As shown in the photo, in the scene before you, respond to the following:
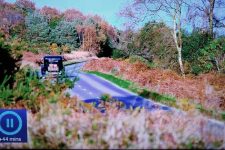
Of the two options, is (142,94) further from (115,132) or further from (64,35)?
(64,35)

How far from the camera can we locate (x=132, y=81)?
30562 mm

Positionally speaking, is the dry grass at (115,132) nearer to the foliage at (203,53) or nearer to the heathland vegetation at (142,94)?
the heathland vegetation at (142,94)

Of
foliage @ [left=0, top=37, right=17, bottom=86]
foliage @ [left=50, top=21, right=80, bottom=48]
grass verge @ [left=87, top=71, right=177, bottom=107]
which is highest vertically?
foliage @ [left=50, top=21, right=80, bottom=48]

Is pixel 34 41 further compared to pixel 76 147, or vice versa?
pixel 34 41

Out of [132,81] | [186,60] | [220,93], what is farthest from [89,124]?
[186,60]

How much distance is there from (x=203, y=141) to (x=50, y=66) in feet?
86.9

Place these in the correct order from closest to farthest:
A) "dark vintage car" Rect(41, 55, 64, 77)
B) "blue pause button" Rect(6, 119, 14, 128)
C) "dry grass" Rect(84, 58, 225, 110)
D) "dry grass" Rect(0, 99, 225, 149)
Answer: "dry grass" Rect(0, 99, 225, 149)
"blue pause button" Rect(6, 119, 14, 128)
"dry grass" Rect(84, 58, 225, 110)
"dark vintage car" Rect(41, 55, 64, 77)

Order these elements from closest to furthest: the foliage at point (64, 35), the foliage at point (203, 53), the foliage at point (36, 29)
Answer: the foliage at point (203, 53)
the foliage at point (36, 29)
the foliage at point (64, 35)

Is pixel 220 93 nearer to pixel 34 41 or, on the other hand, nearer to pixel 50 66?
pixel 50 66

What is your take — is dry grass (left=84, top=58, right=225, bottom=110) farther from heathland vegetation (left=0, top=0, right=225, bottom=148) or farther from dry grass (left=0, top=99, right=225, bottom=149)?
dry grass (left=0, top=99, right=225, bottom=149)

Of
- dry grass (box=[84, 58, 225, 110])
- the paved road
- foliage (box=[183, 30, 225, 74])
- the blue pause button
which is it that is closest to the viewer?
the blue pause button

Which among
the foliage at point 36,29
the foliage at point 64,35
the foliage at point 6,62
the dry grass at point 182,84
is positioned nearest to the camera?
the foliage at point 6,62

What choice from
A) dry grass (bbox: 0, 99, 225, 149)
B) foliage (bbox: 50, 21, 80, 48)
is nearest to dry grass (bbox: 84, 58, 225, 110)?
dry grass (bbox: 0, 99, 225, 149)

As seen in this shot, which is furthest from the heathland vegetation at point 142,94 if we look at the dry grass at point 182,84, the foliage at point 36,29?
the foliage at point 36,29
